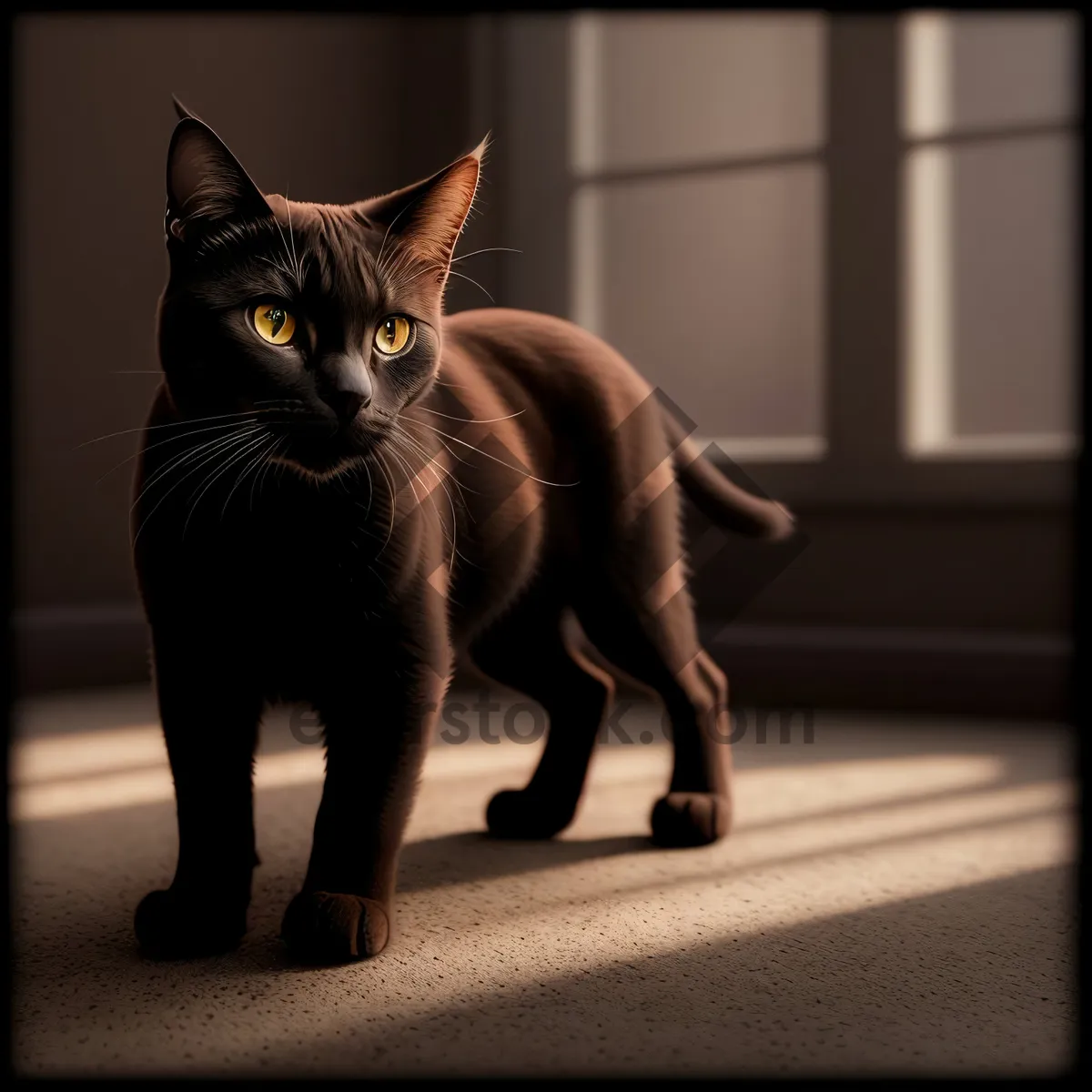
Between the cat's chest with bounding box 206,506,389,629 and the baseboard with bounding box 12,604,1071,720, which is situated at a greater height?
the cat's chest with bounding box 206,506,389,629

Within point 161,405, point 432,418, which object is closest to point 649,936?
point 432,418

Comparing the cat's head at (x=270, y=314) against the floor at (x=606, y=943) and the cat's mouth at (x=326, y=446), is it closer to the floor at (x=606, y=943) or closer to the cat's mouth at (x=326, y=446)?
the cat's mouth at (x=326, y=446)

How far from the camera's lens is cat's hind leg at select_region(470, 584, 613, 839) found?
4.08 feet

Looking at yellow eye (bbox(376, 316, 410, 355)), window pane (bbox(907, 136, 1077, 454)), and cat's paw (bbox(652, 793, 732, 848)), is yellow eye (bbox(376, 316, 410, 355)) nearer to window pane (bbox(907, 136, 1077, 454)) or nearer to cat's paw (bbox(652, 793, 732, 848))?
cat's paw (bbox(652, 793, 732, 848))

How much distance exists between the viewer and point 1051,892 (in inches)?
41.9

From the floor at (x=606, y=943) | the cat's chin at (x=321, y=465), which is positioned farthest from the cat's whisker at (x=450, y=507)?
the floor at (x=606, y=943)

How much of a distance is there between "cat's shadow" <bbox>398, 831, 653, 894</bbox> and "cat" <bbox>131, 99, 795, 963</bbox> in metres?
0.22

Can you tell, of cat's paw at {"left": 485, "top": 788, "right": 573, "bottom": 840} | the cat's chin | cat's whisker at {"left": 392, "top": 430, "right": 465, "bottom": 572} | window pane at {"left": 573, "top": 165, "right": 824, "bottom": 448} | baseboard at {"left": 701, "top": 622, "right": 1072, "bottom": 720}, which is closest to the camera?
the cat's chin

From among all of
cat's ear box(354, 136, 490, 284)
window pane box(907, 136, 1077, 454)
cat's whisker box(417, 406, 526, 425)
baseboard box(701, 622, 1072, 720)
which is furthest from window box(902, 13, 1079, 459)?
cat's ear box(354, 136, 490, 284)

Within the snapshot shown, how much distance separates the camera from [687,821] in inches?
46.5

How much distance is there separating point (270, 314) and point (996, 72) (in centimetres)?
211

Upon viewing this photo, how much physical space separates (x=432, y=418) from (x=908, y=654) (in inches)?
56.8

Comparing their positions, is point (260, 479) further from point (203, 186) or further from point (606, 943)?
point (606, 943)

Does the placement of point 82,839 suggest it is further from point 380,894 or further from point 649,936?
point 649,936
